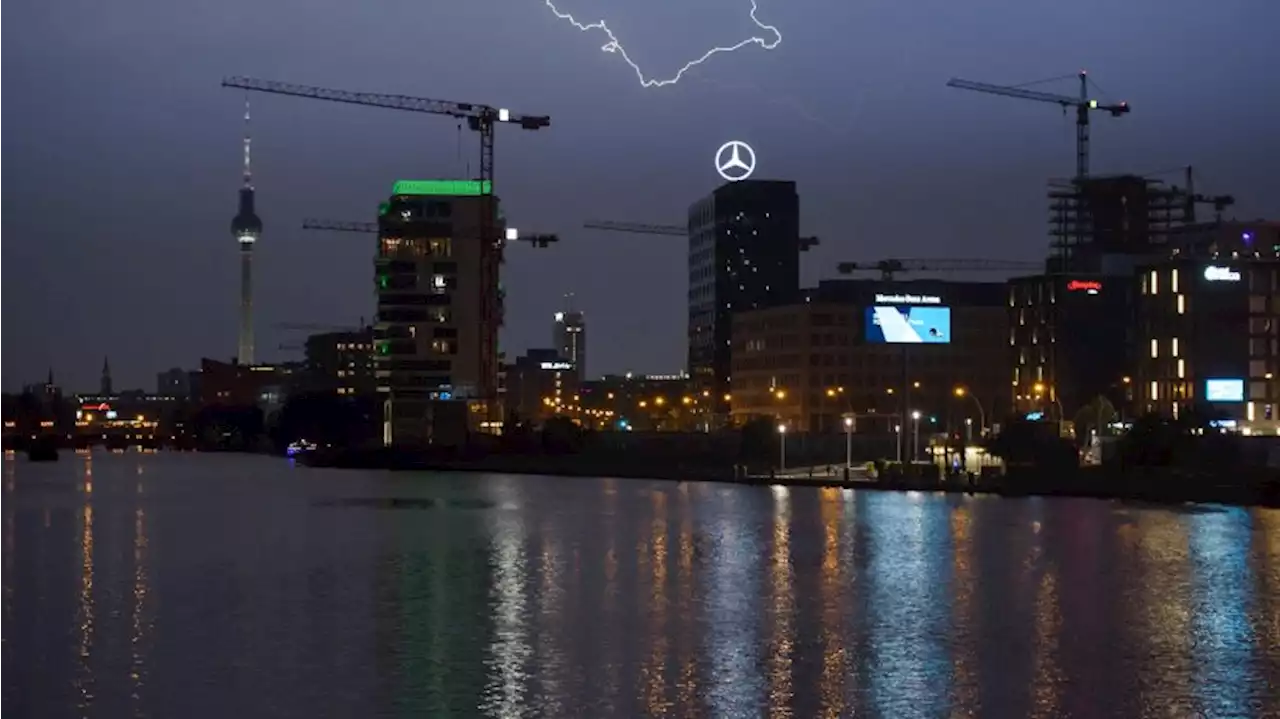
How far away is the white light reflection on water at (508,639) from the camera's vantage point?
2900 cm

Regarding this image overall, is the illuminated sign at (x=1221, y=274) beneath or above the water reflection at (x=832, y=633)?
above

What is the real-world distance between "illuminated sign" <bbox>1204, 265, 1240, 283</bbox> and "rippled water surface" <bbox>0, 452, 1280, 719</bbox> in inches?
4156

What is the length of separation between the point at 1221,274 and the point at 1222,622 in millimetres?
150469

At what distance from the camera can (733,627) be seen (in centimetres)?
3912

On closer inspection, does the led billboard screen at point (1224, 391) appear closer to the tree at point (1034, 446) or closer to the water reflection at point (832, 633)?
the tree at point (1034, 446)

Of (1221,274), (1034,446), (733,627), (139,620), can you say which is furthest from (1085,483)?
(139,620)

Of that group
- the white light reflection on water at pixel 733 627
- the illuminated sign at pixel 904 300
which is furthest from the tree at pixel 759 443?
the white light reflection on water at pixel 733 627

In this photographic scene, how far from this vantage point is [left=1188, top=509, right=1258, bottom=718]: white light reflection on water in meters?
30.0

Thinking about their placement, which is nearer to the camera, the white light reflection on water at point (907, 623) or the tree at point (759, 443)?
the white light reflection on water at point (907, 623)

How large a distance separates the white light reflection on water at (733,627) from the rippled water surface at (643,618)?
0.43ft

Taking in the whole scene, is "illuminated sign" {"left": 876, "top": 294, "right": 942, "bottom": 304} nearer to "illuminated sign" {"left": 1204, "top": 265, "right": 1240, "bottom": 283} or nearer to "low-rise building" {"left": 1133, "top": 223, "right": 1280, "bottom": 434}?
"low-rise building" {"left": 1133, "top": 223, "right": 1280, "bottom": 434}

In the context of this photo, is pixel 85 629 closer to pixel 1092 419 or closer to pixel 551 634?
pixel 551 634

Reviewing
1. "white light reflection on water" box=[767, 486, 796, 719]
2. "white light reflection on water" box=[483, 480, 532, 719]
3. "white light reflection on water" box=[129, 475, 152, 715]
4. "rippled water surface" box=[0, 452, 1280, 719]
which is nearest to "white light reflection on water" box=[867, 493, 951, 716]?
"rippled water surface" box=[0, 452, 1280, 719]

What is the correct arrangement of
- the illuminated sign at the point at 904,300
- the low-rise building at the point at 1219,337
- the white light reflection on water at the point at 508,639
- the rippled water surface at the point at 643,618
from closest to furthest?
the white light reflection on water at the point at 508,639
the rippled water surface at the point at 643,618
the illuminated sign at the point at 904,300
the low-rise building at the point at 1219,337
